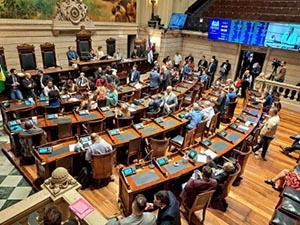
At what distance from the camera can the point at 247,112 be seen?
7066 millimetres

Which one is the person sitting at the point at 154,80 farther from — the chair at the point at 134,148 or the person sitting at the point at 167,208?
the person sitting at the point at 167,208

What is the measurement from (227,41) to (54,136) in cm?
1023

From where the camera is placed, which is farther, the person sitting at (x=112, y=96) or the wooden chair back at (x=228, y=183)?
the person sitting at (x=112, y=96)

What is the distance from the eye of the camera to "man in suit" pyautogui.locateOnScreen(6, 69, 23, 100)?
25.2 ft

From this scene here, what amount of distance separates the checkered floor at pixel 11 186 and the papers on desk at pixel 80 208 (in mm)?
2375

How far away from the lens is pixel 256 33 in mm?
11359

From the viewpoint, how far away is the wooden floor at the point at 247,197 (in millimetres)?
4195

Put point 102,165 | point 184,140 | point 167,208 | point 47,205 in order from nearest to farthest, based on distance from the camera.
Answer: point 47,205 → point 167,208 → point 102,165 → point 184,140

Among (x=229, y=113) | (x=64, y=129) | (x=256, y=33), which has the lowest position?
(x=229, y=113)

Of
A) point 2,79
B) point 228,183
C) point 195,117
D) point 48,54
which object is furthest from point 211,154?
point 48,54

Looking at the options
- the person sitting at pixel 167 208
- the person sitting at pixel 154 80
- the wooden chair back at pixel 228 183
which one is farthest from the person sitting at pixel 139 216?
the person sitting at pixel 154 80

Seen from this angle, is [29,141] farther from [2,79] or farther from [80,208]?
[2,79]

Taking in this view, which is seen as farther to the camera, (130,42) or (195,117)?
(130,42)

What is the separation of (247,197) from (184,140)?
174cm
